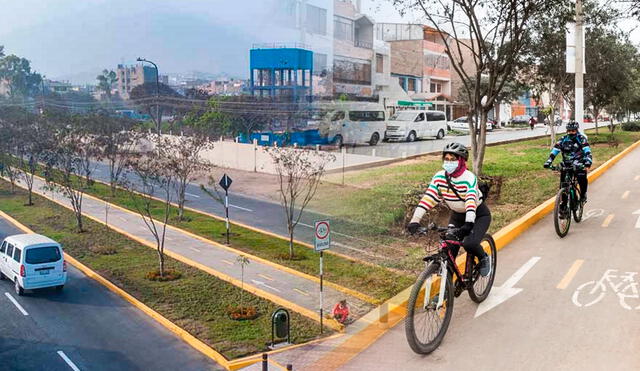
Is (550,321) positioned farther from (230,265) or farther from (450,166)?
(230,265)

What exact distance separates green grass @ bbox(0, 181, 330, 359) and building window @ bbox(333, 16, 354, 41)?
4.76 m

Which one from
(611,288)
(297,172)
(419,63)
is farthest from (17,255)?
(611,288)

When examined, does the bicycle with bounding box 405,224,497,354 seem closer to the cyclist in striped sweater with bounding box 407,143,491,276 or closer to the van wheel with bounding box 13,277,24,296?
Result: the cyclist in striped sweater with bounding box 407,143,491,276

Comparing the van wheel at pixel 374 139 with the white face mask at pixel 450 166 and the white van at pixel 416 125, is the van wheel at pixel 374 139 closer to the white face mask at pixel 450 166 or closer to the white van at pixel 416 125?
the white van at pixel 416 125

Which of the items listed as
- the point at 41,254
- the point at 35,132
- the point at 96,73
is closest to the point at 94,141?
the point at 35,132

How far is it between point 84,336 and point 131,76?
5285mm

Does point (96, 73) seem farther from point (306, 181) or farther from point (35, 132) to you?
point (306, 181)

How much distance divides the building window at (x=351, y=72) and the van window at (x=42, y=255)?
266 inches

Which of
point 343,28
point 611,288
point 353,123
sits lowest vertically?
point 611,288

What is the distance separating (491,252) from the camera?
762 centimetres

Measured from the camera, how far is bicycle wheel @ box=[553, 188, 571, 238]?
34.4ft

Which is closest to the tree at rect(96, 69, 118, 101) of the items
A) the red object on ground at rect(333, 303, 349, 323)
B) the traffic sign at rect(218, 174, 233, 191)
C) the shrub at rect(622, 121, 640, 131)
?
the traffic sign at rect(218, 174, 233, 191)

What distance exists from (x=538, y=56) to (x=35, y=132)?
914 inches

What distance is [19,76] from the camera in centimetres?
1238
